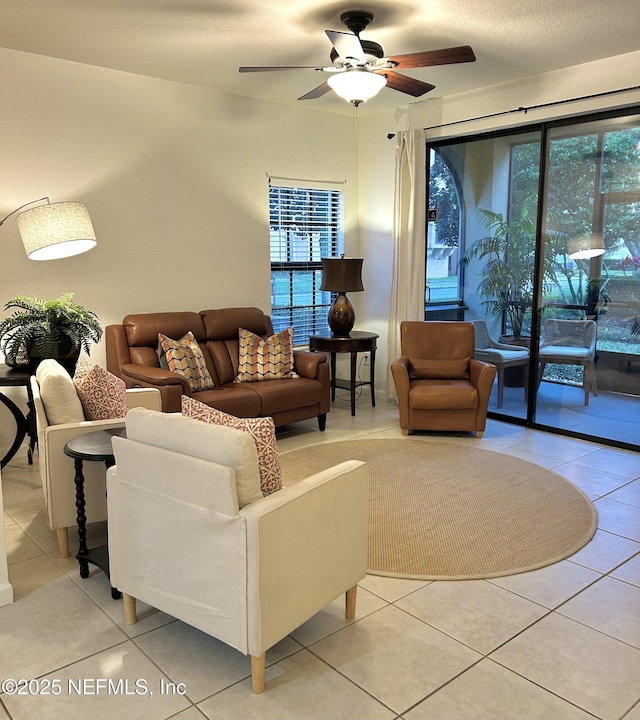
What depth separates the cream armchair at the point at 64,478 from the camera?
2.98 metres

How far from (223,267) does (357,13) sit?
8.24 feet

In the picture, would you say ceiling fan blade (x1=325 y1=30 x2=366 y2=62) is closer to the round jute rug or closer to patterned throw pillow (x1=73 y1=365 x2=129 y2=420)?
patterned throw pillow (x1=73 y1=365 x2=129 y2=420)

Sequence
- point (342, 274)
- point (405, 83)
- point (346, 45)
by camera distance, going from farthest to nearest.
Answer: point (342, 274)
point (405, 83)
point (346, 45)

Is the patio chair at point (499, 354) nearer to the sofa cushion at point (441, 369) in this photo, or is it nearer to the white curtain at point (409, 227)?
the sofa cushion at point (441, 369)

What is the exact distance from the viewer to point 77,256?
4805 mm

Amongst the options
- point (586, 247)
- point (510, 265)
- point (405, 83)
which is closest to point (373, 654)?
point (405, 83)

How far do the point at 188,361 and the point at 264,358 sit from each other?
26.0 inches

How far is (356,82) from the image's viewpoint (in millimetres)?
3654

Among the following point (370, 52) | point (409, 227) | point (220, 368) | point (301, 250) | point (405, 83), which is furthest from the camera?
point (301, 250)

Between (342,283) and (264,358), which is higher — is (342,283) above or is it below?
above

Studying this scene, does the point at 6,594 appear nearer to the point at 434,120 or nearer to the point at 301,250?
the point at 301,250

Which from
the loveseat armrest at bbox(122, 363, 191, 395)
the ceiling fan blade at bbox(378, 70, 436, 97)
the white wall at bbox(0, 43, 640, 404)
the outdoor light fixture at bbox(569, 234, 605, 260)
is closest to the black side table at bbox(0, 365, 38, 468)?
the loveseat armrest at bbox(122, 363, 191, 395)

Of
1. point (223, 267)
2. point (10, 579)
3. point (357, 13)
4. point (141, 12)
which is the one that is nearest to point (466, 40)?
point (357, 13)

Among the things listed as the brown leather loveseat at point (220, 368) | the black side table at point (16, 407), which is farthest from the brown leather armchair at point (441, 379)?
the black side table at point (16, 407)
